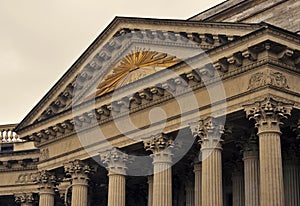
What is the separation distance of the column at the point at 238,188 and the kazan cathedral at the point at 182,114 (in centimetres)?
5

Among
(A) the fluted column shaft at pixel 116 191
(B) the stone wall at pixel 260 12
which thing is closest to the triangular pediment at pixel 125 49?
(A) the fluted column shaft at pixel 116 191

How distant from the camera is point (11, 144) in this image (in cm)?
4953

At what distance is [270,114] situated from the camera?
28.5 meters

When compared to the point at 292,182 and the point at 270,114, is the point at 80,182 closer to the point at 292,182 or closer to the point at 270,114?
the point at 292,182

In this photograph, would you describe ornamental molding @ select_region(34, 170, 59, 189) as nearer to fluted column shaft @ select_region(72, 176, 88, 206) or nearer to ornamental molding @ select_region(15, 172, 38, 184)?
fluted column shaft @ select_region(72, 176, 88, 206)

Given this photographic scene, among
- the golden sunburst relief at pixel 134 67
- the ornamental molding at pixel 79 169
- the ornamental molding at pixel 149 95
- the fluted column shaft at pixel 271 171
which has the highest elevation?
the golden sunburst relief at pixel 134 67

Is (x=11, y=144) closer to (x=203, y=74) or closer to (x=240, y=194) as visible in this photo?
(x=240, y=194)

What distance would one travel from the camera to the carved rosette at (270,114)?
28.5m

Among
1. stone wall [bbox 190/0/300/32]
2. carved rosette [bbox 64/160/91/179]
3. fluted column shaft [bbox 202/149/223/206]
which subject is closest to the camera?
fluted column shaft [bbox 202/149/223/206]

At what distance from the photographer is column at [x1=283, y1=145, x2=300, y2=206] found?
33.3 meters

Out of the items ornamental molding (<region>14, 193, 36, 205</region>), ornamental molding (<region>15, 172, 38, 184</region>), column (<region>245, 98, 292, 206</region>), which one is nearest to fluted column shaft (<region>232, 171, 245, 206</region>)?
column (<region>245, 98, 292, 206</region>)

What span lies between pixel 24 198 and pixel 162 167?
16.0 metres

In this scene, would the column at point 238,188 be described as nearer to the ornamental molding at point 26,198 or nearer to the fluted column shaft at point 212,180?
the fluted column shaft at point 212,180

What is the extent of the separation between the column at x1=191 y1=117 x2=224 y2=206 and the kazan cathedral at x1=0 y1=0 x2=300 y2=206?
4cm
